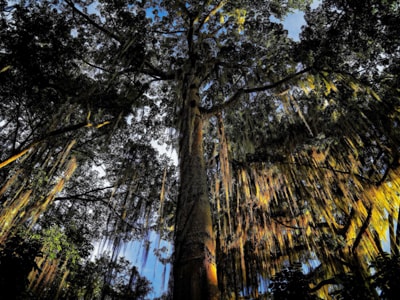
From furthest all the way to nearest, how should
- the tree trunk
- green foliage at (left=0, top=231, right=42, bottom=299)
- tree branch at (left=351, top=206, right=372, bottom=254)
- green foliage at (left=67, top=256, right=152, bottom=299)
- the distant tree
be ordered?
green foliage at (left=67, top=256, right=152, bottom=299) < tree branch at (left=351, top=206, right=372, bottom=254) < green foliage at (left=0, top=231, right=42, bottom=299) < the distant tree < the tree trunk

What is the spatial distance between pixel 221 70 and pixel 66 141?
496cm

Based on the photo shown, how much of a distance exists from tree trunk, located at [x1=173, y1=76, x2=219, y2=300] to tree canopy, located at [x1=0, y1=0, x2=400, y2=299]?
0.04 m

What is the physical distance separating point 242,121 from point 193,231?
4340 millimetres

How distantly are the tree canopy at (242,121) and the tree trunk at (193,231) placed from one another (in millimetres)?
40

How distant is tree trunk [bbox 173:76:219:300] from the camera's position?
7.14 ft

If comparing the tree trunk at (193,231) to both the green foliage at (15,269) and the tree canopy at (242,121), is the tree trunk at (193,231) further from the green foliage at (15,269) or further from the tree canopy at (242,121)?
the green foliage at (15,269)

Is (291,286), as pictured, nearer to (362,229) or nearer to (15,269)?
(362,229)

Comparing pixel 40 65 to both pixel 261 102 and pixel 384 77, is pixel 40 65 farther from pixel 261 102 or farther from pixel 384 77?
pixel 384 77

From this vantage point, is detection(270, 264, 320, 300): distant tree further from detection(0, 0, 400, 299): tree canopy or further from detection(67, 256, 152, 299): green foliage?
detection(67, 256, 152, 299): green foliage

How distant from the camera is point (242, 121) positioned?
647 centimetres

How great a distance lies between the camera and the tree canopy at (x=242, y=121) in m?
4.39

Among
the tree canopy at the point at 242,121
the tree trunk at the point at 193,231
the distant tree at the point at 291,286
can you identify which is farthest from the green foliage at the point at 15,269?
the distant tree at the point at 291,286

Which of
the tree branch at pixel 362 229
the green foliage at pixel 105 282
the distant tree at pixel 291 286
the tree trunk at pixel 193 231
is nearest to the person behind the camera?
the tree trunk at pixel 193 231

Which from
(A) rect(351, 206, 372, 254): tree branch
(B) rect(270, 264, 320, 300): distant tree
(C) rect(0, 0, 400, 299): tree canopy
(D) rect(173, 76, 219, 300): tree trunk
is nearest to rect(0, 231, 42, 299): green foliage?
(C) rect(0, 0, 400, 299): tree canopy
